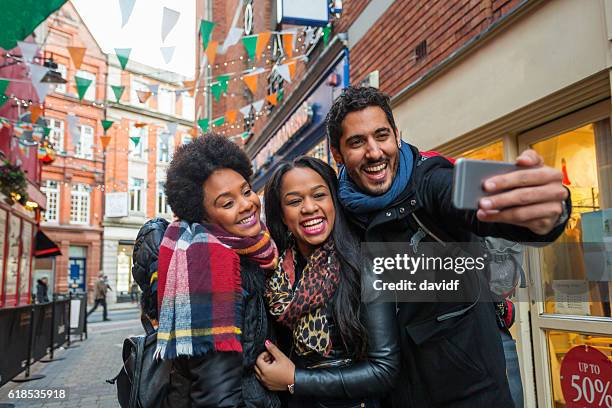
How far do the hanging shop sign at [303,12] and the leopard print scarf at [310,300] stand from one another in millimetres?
5985

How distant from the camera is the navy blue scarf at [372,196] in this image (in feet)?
5.65

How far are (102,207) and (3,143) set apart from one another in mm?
20771

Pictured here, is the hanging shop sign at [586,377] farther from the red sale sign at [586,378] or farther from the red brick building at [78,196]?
the red brick building at [78,196]

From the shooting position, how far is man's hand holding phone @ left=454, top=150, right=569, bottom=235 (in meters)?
0.98

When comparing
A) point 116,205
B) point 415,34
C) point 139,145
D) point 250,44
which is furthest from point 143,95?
point 139,145

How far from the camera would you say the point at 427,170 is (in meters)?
1.71

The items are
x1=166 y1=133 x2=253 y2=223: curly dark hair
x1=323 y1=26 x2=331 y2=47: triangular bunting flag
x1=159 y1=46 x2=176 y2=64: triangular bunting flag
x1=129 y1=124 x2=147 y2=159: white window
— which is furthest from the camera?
x1=129 y1=124 x2=147 y2=159: white window

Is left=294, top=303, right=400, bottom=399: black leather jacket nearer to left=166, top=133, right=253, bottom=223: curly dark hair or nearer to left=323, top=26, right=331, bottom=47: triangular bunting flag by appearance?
left=166, top=133, right=253, bottom=223: curly dark hair

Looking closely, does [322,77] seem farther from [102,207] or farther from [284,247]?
[102,207]

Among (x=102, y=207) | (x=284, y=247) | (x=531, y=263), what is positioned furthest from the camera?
(x=102, y=207)

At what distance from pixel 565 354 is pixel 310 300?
294 cm

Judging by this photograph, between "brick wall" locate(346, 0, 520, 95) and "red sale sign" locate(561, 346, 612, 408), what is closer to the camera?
"red sale sign" locate(561, 346, 612, 408)

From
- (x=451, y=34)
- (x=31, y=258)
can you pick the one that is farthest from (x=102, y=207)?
(x=451, y=34)

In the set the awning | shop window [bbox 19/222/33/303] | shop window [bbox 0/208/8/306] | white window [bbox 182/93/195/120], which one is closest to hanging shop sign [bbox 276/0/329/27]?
shop window [bbox 0/208/8/306]
